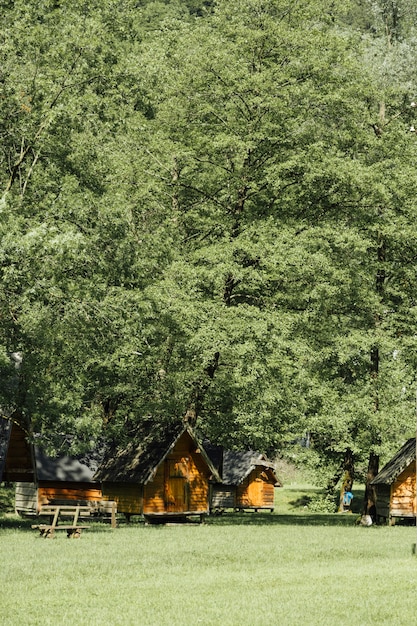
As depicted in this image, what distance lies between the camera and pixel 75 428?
34.8 meters

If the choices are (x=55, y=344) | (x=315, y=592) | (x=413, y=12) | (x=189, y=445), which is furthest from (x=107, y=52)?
(x=413, y=12)

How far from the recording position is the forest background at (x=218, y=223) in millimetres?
33125

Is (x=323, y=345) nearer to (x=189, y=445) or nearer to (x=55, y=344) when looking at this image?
(x=189, y=445)

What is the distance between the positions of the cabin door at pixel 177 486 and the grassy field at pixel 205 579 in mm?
8086

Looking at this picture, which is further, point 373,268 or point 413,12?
point 413,12

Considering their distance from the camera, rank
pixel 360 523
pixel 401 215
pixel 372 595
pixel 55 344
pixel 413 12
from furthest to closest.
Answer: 1. pixel 413 12
2. pixel 360 523
3. pixel 401 215
4. pixel 55 344
5. pixel 372 595

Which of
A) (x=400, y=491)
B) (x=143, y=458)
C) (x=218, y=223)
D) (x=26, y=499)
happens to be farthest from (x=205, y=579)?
(x=400, y=491)

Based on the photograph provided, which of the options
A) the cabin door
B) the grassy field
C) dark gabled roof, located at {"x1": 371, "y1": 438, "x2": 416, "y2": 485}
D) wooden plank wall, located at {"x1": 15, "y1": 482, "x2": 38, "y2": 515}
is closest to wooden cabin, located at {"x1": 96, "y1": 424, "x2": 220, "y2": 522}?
the cabin door

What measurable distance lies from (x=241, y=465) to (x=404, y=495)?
16679mm

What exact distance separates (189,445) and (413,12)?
3260cm

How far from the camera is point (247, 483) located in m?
59.1

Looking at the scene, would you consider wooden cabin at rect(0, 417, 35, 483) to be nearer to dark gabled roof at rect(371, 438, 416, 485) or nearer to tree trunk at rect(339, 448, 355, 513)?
dark gabled roof at rect(371, 438, 416, 485)

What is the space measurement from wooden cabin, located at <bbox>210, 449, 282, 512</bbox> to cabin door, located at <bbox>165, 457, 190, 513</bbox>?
1640 centimetres

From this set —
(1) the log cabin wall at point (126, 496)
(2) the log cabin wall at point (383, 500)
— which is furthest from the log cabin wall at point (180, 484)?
(2) the log cabin wall at point (383, 500)
